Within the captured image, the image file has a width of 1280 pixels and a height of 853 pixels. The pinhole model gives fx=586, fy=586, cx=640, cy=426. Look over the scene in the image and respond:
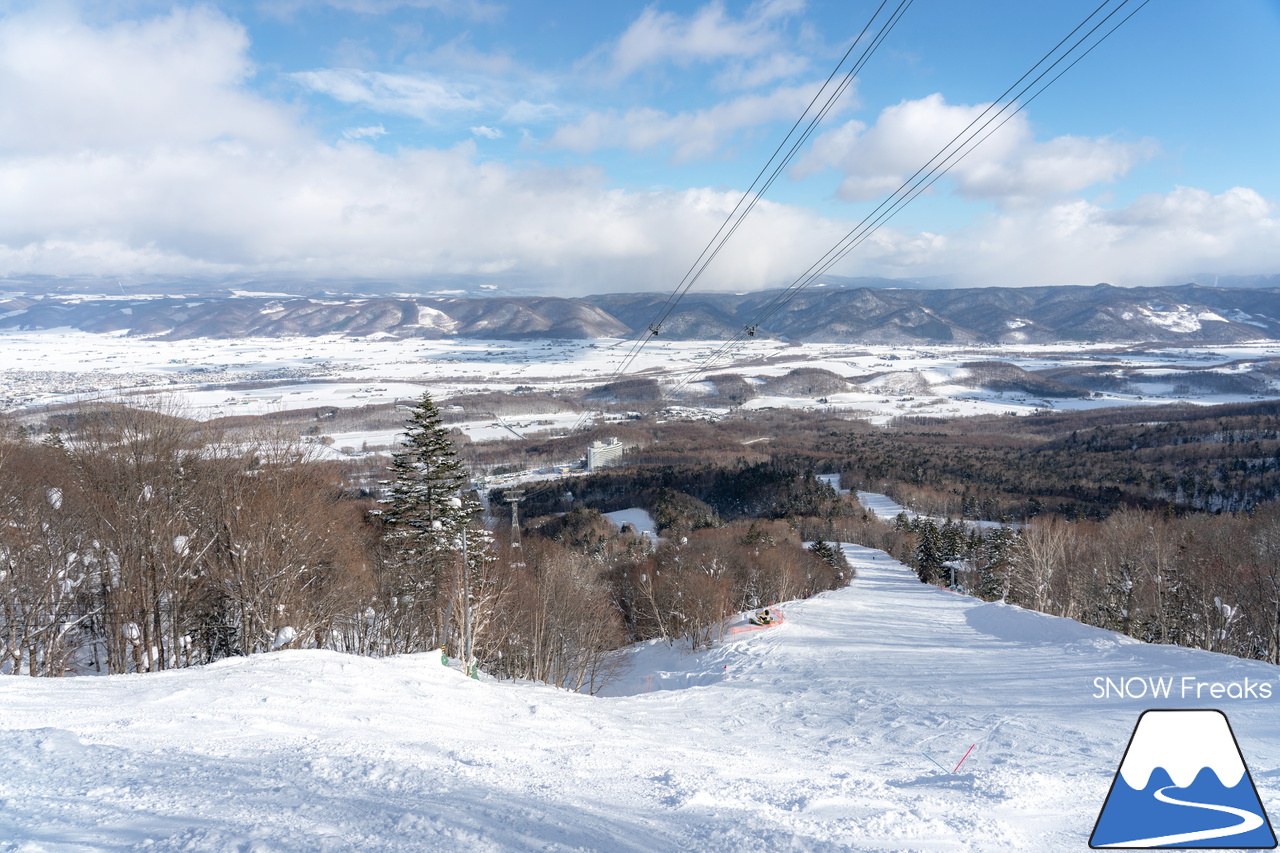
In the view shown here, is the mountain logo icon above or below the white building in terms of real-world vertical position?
above

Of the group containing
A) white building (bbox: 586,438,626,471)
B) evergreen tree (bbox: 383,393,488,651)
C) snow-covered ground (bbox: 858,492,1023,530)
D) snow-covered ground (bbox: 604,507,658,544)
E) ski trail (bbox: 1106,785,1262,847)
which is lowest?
snow-covered ground (bbox: 858,492,1023,530)

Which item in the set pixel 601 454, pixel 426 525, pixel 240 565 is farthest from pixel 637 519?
pixel 240 565

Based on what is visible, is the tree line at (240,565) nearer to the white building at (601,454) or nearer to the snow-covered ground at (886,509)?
the snow-covered ground at (886,509)

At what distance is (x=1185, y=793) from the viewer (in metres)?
4.07

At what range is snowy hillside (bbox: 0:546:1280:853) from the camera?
5246mm

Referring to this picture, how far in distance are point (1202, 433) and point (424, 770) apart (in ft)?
539

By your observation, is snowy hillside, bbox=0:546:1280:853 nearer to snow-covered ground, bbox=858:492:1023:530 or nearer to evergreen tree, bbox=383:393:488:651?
evergreen tree, bbox=383:393:488:651

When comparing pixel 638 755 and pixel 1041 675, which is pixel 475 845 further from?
pixel 1041 675

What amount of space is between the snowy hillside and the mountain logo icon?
7.70ft

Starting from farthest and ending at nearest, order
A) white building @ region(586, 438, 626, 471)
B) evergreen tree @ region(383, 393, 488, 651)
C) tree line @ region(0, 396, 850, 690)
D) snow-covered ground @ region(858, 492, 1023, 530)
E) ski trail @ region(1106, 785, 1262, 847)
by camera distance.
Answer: white building @ region(586, 438, 626, 471)
snow-covered ground @ region(858, 492, 1023, 530)
evergreen tree @ region(383, 393, 488, 651)
tree line @ region(0, 396, 850, 690)
ski trail @ region(1106, 785, 1262, 847)

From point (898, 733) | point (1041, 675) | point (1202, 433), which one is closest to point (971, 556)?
point (1041, 675)

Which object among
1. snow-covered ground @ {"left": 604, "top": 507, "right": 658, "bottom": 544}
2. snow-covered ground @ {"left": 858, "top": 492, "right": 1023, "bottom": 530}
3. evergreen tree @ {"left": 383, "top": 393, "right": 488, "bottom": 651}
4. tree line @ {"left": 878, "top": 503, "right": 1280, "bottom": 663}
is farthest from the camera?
snow-covered ground @ {"left": 858, "top": 492, "right": 1023, "bottom": 530}

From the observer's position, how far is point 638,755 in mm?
8898

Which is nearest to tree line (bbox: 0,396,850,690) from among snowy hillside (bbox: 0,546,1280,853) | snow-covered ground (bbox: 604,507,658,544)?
snowy hillside (bbox: 0,546,1280,853)
